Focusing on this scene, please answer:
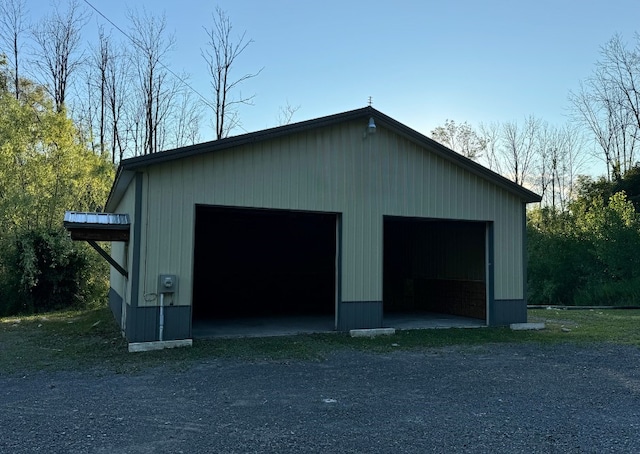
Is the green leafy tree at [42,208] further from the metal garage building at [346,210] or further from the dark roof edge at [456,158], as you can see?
the dark roof edge at [456,158]

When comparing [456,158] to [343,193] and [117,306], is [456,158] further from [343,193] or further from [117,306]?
[117,306]

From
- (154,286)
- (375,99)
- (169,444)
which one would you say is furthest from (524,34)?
(169,444)

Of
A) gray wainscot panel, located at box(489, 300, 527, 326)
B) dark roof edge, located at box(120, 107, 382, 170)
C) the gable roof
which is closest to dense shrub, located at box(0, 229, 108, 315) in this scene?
the gable roof

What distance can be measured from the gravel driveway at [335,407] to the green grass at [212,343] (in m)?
0.49

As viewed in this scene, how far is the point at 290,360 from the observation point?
21.9ft

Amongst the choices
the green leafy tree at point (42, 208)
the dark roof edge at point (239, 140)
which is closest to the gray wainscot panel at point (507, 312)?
the dark roof edge at point (239, 140)

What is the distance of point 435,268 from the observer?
500 inches

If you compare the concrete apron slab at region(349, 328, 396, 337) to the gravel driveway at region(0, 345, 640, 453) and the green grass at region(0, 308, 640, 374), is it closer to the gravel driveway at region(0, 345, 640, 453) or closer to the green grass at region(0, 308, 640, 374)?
→ the green grass at region(0, 308, 640, 374)

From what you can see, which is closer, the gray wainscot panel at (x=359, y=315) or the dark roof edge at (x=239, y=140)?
the dark roof edge at (x=239, y=140)

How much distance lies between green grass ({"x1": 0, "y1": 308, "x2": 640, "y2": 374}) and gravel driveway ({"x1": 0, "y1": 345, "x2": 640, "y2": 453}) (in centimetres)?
49

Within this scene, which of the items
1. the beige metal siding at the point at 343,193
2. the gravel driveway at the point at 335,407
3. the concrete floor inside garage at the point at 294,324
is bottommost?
the gravel driveway at the point at 335,407

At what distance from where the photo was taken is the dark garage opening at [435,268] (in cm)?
1112

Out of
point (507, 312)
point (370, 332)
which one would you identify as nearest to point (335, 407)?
point (370, 332)

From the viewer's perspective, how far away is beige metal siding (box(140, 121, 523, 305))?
750cm
